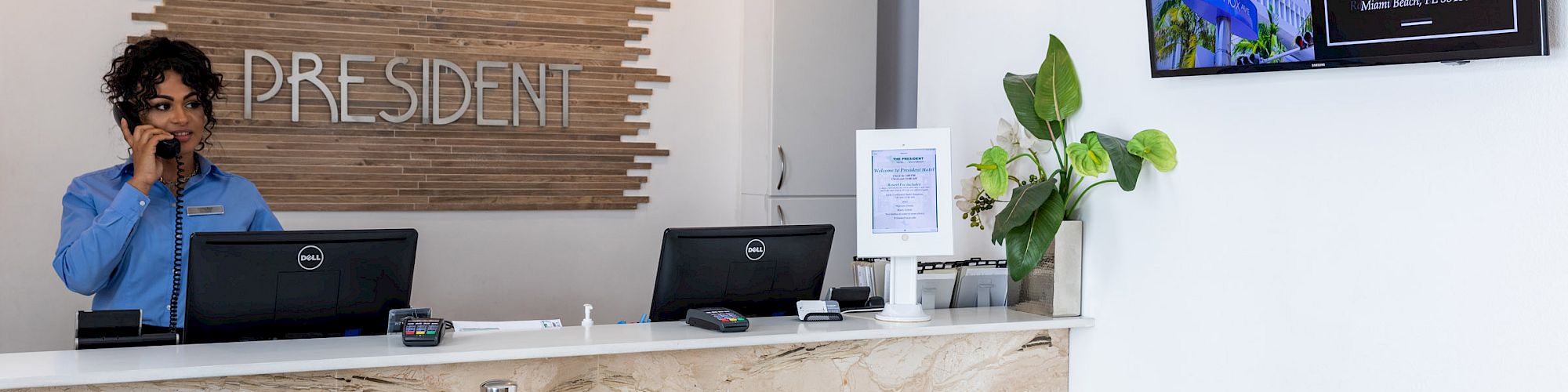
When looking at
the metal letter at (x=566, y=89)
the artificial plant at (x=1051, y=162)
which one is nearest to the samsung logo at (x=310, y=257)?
the artificial plant at (x=1051, y=162)

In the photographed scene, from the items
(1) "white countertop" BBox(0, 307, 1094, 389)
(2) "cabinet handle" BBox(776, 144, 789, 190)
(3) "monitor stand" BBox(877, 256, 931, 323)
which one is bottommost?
(1) "white countertop" BBox(0, 307, 1094, 389)

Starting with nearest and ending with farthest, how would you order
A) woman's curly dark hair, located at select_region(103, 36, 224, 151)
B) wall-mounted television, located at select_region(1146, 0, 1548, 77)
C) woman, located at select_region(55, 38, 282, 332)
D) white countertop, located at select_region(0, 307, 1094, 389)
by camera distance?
wall-mounted television, located at select_region(1146, 0, 1548, 77) → white countertop, located at select_region(0, 307, 1094, 389) → woman, located at select_region(55, 38, 282, 332) → woman's curly dark hair, located at select_region(103, 36, 224, 151)

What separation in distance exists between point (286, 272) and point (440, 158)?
252 centimetres

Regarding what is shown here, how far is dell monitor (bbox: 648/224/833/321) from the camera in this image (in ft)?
8.06

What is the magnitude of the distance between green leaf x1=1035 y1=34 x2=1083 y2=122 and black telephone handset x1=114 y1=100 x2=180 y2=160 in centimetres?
222

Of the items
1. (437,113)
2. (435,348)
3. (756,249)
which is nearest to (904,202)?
(756,249)

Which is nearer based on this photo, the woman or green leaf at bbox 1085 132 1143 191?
green leaf at bbox 1085 132 1143 191

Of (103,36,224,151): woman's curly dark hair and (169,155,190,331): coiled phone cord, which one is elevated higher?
(103,36,224,151): woman's curly dark hair

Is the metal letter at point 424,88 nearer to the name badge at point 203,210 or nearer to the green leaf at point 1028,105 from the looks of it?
the name badge at point 203,210

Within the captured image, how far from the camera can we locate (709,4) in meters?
4.98

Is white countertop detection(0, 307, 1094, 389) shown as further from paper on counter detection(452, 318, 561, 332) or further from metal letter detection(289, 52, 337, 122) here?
metal letter detection(289, 52, 337, 122)

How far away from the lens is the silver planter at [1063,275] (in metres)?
2.58

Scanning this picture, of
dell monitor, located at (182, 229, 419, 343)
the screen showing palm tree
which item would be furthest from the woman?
the screen showing palm tree

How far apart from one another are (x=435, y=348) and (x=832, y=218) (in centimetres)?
290
